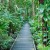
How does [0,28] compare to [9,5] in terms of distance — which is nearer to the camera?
[0,28]

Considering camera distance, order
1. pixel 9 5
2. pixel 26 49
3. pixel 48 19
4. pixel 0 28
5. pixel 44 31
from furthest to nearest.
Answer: pixel 9 5
pixel 26 49
pixel 0 28
pixel 44 31
pixel 48 19

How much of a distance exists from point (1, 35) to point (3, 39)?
250 millimetres

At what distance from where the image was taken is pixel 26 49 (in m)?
11.8

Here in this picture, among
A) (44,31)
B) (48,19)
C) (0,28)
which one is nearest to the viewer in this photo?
(48,19)

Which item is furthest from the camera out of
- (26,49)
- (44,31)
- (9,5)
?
(9,5)

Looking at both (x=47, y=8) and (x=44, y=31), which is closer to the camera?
(x=47, y=8)

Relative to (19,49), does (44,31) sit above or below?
above

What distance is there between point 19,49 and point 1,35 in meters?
2.99

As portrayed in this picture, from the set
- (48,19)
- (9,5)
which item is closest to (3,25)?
(48,19)

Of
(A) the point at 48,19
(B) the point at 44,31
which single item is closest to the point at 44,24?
(B) the point at 44,31

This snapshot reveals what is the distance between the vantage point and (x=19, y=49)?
11.9 metres

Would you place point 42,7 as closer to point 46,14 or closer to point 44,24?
point 46,14

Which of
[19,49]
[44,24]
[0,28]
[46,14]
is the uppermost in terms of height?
[46,14]

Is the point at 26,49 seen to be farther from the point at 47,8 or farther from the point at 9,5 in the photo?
the point at 9,5
